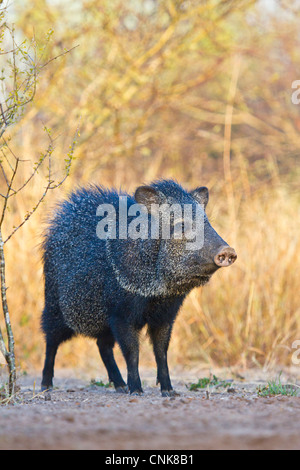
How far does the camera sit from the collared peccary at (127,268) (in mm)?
3938

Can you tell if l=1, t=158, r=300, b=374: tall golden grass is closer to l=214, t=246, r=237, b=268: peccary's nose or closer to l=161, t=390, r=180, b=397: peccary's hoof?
l=161, t=390, r=180, b=397: peccary's hoof

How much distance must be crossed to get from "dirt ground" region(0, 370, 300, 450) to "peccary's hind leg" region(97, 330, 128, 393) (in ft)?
2.45

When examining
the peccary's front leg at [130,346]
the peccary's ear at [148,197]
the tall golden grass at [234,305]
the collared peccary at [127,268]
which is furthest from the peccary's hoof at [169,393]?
the tall golden grass at [234,305]

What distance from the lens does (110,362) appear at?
4.79 meters

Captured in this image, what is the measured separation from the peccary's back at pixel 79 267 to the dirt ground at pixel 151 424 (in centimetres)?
64

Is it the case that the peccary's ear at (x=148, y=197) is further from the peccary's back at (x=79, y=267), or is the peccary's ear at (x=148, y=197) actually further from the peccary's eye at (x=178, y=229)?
the peccary's back at (x=79, y=267)

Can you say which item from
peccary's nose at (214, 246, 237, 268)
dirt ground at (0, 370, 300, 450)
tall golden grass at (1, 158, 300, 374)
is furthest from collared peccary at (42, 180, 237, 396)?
tall golden grass at (1, 158, 300, 374)

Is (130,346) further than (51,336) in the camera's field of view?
No

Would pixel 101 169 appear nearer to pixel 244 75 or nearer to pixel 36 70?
pixel 244 75

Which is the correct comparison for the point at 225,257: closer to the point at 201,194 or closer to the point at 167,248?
the point at 167,248

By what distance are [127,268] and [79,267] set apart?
1.52ft

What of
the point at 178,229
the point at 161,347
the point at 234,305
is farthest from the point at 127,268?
the point at 234,305

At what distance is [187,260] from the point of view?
12.8ft
